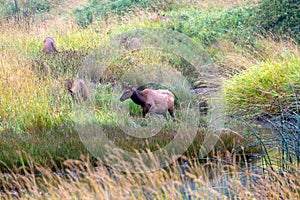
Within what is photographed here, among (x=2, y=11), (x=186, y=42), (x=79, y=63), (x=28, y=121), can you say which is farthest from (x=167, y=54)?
(x=2, y=11)

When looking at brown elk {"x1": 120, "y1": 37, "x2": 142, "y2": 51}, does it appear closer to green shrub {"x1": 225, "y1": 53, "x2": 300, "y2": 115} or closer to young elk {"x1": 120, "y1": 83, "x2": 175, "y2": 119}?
green shrub {"x1": 225, "y1": 53, "x2": 300, "y2": 115}

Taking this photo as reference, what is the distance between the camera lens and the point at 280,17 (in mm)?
12234

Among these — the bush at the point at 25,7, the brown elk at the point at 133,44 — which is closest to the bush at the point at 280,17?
the brown elk at the point at 133,44

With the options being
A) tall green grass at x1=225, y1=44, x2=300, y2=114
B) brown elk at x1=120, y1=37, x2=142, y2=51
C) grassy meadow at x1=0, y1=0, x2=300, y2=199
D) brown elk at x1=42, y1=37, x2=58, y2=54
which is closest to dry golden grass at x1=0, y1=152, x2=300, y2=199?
grassy meadow at x1=0, y1=0, x2=300, y2=199

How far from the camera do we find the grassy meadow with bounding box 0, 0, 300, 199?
14.9 feet

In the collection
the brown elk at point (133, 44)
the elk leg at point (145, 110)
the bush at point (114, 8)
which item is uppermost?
the bush at point (114, 8)

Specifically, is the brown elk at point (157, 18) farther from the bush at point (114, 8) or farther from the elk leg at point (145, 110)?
the elk leg at point (145, 110)

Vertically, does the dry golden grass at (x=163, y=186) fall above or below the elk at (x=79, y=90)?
below

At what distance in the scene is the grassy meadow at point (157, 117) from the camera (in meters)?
4.54

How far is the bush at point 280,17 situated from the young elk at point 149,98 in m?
5.37

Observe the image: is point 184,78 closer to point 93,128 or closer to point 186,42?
point 186,42

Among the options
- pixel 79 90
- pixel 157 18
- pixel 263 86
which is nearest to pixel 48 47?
pixel 79 90

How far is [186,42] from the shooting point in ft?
40.2

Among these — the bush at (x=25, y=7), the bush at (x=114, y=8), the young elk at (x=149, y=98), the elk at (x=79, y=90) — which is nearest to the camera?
the young elk at (x=149, y=98)
